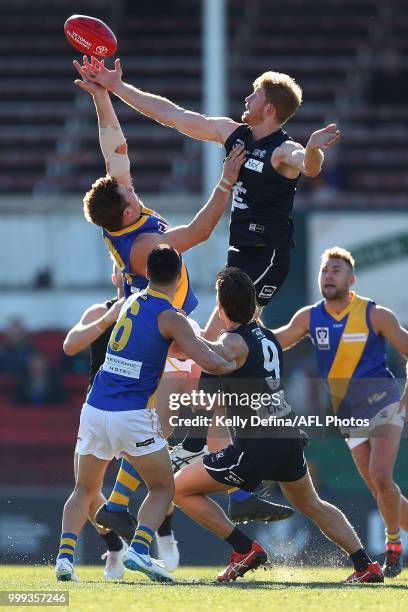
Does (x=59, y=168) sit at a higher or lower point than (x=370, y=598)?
higher

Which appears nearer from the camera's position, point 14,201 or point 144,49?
point 14,201

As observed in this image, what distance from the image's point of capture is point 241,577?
827 centimetres

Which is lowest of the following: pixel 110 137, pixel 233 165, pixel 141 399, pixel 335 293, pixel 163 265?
pixel 141 399

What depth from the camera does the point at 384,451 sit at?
8.91 meters

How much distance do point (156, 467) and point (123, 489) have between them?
2.10 ft

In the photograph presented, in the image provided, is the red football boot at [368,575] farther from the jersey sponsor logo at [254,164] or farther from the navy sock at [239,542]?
the jersey sponsor logo at [254,164]

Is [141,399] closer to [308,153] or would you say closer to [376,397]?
[308,153]

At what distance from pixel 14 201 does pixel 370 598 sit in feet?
40.3

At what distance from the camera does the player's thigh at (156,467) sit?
23.7ft

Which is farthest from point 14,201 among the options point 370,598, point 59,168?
point 370,598

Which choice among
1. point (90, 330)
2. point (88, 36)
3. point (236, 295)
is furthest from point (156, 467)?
point (88, 36)

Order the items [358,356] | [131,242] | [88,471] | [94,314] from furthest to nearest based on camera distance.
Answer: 1. [358,356]
2. [94,314]
3. [131,242]
4. [88,471]

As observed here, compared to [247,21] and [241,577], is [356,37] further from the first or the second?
[241,577]

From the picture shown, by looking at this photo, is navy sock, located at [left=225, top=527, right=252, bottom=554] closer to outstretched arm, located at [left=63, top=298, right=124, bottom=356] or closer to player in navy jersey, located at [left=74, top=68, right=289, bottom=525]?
player in navy jersey, located at [left=74, top=68, right=289, bottom=525]
